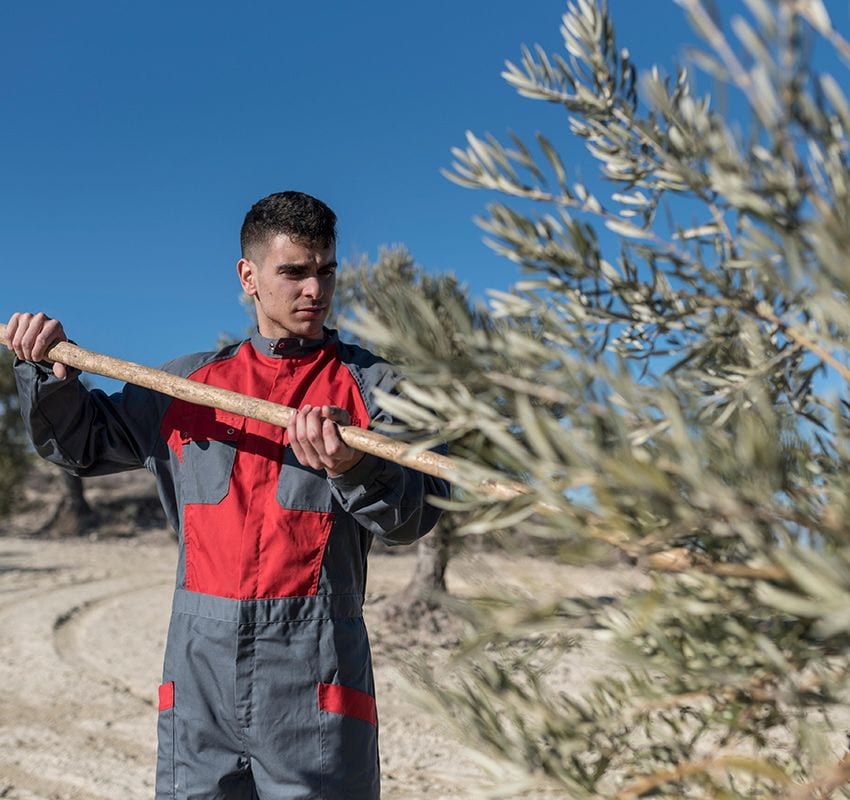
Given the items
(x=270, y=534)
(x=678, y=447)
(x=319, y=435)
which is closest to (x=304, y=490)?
(x=270, y=534)

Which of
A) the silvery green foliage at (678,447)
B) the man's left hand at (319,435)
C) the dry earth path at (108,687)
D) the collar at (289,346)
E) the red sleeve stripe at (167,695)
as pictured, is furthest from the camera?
the dry earth path at (108,687)

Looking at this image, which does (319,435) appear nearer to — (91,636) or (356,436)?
(356,436)

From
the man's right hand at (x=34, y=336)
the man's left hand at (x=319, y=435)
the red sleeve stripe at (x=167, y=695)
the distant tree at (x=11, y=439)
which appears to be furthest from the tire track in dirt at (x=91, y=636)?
the distant tree at (x=11, y=439)

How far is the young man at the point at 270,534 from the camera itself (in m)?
2.60

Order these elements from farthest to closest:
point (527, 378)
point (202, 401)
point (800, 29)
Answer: point (202, 401)
point (527, 378)
point (800, 29)

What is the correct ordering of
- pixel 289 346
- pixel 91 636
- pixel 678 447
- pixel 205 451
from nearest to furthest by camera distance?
pixel 678 447
pixel 205 451
pixel 289 346
pixel 91 636

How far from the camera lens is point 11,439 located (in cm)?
2106

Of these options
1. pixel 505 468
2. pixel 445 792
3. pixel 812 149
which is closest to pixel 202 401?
pixel 505 468

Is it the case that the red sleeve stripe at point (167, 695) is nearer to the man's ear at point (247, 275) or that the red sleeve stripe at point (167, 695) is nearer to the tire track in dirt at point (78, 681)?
the man's ear at point (247, 275)

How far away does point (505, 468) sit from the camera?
1477 mm

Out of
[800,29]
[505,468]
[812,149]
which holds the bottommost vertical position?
[505,468]

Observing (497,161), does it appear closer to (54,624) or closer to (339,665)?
(339,665)

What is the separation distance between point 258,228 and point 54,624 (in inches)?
340

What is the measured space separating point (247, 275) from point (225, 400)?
0.81 m
